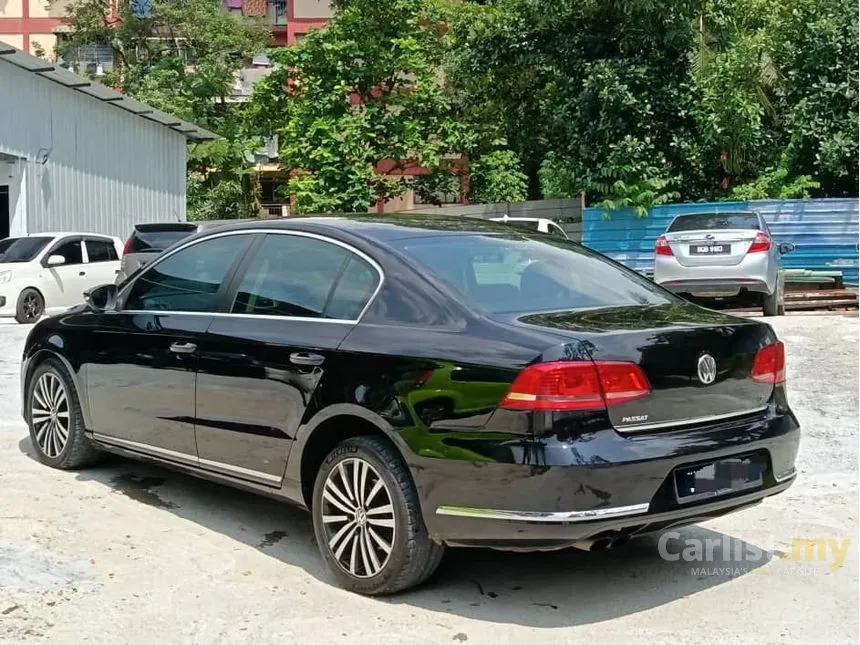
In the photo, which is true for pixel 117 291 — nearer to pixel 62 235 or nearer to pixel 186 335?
pixel 186 335

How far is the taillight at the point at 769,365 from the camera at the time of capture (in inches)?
162

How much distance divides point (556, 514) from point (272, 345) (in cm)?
162

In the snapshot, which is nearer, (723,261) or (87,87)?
(723,261)

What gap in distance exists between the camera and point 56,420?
238 inches

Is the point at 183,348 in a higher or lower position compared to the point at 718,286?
higher

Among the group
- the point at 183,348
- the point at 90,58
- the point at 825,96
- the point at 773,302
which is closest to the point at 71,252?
the point at 773,302

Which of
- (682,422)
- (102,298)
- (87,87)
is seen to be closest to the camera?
(682,422)

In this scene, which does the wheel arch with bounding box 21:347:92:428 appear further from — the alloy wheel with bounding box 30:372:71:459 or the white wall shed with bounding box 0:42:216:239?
the white wall shed with bounding box 0:42:216:239

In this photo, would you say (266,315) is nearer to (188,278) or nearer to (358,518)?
(188,278)

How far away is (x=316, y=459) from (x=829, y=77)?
1724 cm

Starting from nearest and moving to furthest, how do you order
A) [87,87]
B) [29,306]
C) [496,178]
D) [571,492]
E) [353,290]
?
[571,492], [353,290], [29,306], [87,87], [496,178]

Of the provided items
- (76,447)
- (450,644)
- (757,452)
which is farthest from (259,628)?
(76,447)

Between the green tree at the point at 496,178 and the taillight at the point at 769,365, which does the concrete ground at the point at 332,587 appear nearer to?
the taillight at the point at 769,365

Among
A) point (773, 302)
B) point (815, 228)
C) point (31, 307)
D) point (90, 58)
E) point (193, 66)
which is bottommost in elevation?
point (31, 307)
